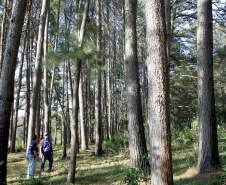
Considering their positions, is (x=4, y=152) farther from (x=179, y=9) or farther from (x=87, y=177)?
(x=179, y=9)

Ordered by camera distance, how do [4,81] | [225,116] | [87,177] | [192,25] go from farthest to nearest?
[225,116]
[192,25]
[87,177]
[4,81]

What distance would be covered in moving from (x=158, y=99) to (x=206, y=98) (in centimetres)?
289

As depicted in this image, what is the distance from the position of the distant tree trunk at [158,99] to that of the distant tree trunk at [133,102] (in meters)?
2.02

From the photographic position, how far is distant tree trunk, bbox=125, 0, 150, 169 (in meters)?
5.79

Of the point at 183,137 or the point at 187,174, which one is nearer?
the point at 187,174

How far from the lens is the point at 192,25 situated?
11773 millimetres

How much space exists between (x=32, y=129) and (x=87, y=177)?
4.04 m

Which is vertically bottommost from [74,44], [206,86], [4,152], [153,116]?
[4,152]

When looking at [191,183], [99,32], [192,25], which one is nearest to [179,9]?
[192,25]

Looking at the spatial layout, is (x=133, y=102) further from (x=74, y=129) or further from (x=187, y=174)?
(x=187, y=174)

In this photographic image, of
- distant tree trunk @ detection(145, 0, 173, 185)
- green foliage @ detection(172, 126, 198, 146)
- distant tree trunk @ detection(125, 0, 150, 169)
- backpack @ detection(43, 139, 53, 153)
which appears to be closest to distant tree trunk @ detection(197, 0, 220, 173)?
distant tree trunk @ detection(125, 0, 150, 169)

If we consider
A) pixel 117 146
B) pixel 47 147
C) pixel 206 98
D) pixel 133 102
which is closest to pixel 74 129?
pixel 133 102

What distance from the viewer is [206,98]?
19.3ft

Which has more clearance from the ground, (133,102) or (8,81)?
(8,81)
